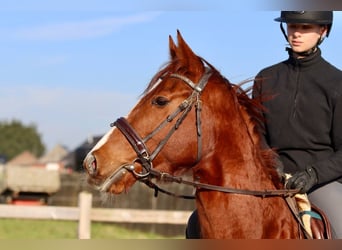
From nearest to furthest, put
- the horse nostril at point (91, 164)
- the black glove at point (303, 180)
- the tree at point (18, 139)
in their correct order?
the horse nostril at point (91, 164) → the black glove at point (303, 180) → the tree at point (18, 139)

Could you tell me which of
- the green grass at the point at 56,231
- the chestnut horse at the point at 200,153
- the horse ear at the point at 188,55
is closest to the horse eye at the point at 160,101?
the chestnut horse at the point at 200,153

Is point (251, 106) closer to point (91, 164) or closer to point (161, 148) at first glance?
point (161, 148)

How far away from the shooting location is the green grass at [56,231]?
605 inches

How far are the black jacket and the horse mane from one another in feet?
0.38

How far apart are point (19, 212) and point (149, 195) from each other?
7.58 meters

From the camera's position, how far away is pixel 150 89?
4.32 meters

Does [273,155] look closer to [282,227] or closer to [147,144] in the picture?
[282,227]

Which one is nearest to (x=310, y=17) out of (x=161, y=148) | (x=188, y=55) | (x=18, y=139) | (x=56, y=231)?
(x=188, y=55)

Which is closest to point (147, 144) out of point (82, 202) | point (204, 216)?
point (204, 216)

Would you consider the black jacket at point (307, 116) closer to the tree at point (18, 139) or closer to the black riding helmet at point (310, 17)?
the black riding helmet at point (310, 17)

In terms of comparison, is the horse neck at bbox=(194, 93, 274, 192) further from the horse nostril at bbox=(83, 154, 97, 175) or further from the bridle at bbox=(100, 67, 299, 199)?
the horse nostril at bbox=(83, 154, 97, 175)

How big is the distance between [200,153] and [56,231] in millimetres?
13337

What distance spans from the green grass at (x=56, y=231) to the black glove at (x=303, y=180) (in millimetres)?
10900

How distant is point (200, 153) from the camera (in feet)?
13.8
